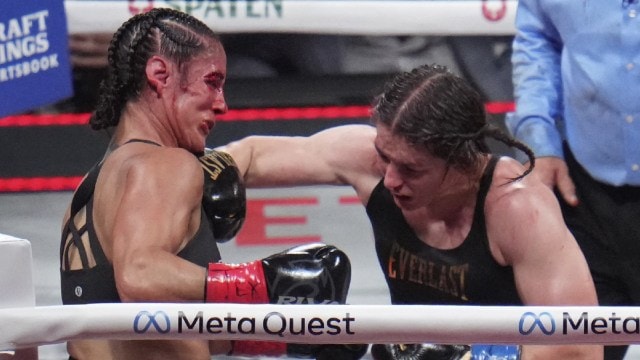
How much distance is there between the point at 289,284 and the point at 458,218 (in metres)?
0.34

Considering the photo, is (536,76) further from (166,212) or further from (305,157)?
(166,212)

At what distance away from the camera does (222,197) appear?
2.00 m

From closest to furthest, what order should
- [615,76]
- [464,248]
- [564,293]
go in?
[564,293], [464,248], [615,76]

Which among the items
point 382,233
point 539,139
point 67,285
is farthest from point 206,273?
point 539,139

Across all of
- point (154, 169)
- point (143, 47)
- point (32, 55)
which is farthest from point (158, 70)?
point (32, 55)

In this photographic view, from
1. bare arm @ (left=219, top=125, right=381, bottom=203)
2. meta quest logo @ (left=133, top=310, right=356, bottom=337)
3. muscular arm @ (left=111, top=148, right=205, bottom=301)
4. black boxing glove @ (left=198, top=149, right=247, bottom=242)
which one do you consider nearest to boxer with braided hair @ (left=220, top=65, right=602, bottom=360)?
bare arm @ (left=219, top=125, right=381, bottom=203)

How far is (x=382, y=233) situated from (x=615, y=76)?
0.57 m

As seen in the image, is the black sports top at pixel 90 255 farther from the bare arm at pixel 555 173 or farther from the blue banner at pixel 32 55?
the blue banner at pixel 32 55

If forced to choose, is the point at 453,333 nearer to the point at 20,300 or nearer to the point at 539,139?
the point at 20,300

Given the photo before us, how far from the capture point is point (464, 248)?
2.01 meters

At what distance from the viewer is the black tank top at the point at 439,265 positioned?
2000 mm

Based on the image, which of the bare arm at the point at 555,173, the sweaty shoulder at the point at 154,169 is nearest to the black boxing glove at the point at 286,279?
the sweaty shoulder at the point at 154,169

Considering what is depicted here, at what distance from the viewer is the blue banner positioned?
10.6 feet

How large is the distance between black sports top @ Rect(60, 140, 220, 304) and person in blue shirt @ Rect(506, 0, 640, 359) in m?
0.74
